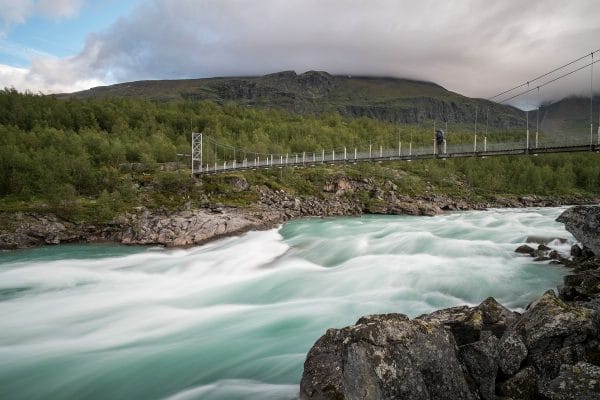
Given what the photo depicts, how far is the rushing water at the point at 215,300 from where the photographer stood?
12.7m

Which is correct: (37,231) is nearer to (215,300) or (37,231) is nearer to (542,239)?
(215,300)

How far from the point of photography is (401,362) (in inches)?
297

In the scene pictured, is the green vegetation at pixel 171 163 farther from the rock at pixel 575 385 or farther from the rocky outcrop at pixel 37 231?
the rock at pixel 575 385

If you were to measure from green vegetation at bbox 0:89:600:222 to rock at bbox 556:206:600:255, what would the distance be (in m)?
34.5

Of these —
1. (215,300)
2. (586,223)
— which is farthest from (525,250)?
(215,300)

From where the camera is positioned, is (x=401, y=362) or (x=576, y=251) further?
(x=576, y=251)

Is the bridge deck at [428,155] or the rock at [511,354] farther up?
the bridge deck at [428,155]

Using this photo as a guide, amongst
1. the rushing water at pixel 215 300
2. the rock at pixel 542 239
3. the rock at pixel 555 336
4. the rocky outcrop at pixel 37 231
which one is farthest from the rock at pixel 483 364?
the rocky outcrop at pixel 37 231

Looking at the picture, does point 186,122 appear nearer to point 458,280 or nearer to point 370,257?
point 370,257

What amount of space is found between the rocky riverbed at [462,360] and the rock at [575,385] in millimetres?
14

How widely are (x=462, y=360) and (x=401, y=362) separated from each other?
1.82 metres

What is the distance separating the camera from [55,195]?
139 ft

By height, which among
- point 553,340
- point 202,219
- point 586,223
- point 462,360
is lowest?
point 462,360

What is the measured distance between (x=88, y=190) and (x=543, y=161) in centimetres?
10659
